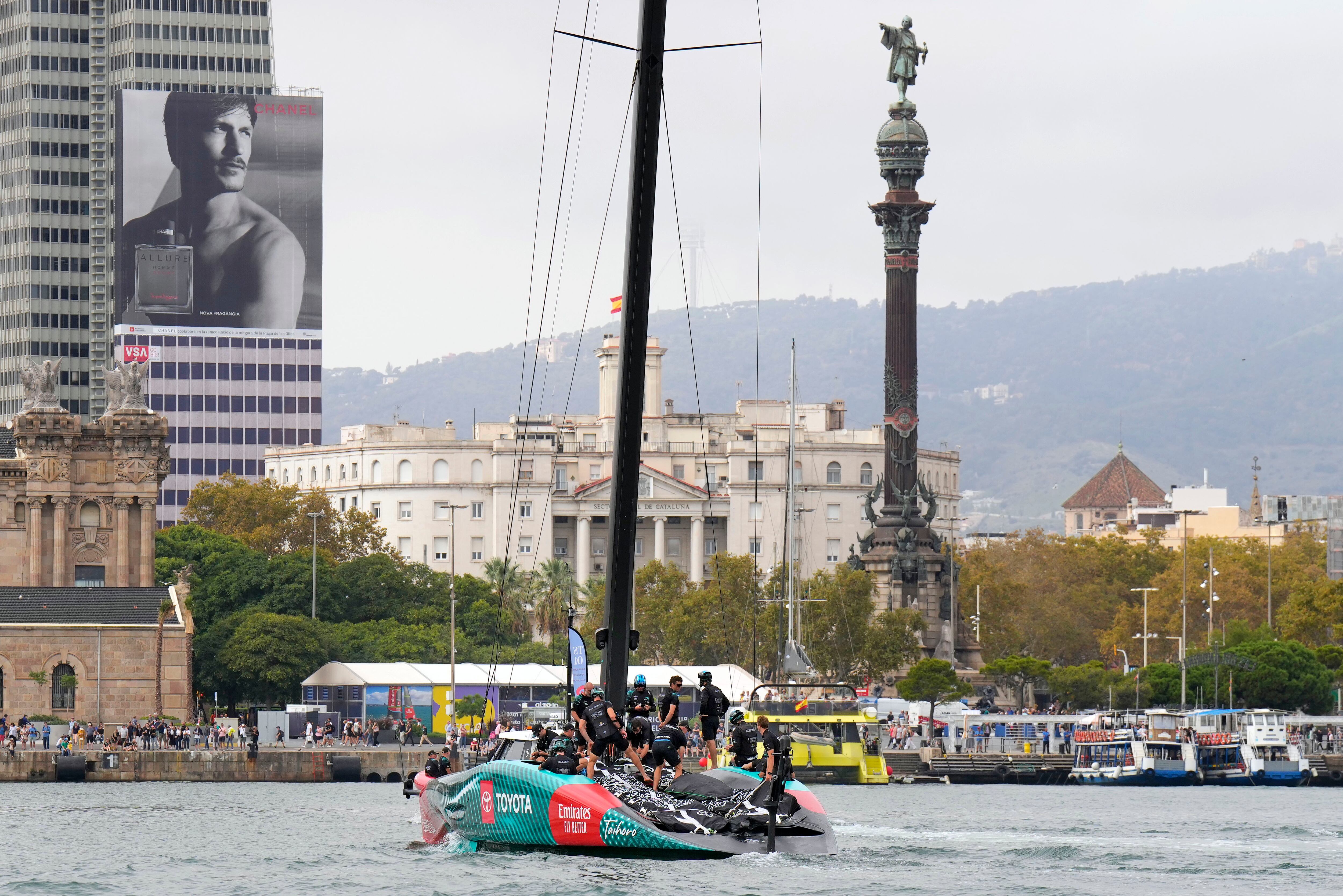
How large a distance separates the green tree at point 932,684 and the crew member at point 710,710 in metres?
77.6

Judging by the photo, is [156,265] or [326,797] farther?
[156,265]

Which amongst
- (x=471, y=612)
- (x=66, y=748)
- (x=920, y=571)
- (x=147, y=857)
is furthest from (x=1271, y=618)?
(x=147, y=857)

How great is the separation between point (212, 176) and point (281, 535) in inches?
1690

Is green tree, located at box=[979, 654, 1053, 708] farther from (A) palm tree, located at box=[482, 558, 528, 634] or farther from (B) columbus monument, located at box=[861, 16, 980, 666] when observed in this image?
(A) palm tree, located at box=[482, 558, 528, 634]

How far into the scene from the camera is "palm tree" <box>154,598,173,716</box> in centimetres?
10331

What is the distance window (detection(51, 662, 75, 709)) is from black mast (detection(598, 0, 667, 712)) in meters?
70.0

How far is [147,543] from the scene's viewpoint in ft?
393

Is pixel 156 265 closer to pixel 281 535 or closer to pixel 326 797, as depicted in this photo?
pixel 281 535

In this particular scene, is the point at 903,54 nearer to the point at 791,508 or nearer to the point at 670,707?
the point at 791,508

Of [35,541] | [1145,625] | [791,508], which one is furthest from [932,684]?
[1145,625]

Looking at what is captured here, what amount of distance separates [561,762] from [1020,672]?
91.5 meters

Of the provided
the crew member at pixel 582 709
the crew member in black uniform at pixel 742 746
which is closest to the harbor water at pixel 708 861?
the crew member at pixel 582 709

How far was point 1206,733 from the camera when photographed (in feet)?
320

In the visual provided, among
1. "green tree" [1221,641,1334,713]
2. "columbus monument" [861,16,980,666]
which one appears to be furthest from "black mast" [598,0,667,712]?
"columbus monument" [861,16,980,666]
